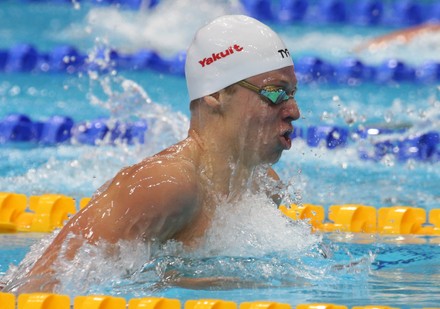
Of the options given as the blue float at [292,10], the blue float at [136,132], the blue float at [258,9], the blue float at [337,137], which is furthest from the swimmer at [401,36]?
the blue float at [136,132]

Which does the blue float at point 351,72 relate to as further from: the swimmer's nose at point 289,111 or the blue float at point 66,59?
the swimmer's nose at point 289,111

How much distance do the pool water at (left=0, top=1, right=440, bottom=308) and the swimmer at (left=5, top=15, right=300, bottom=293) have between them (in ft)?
0.25

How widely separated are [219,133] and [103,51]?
6076 millimetres

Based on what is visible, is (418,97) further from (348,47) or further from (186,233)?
(186,233)

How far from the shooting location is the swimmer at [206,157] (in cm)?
258

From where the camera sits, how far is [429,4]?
9.48 meters

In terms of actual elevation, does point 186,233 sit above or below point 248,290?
above

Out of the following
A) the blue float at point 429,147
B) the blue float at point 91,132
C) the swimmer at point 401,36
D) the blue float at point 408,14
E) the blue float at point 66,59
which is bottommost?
the blue float at point 429,147

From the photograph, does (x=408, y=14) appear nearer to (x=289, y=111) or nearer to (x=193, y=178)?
(x=289, y=111)

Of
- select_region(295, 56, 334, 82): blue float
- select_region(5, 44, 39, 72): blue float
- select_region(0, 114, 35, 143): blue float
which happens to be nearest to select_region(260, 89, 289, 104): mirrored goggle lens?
select_region(0, 114, 35, 143): blue float

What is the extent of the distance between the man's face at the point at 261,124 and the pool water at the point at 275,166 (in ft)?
0.77

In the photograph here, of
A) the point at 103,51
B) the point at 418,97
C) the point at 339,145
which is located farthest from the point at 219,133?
the point at 103,51

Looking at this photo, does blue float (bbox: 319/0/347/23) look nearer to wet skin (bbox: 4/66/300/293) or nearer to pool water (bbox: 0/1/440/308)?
pool water (bbox: 0/1/440/308)

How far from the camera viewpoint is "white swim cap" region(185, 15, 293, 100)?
9.51ft
